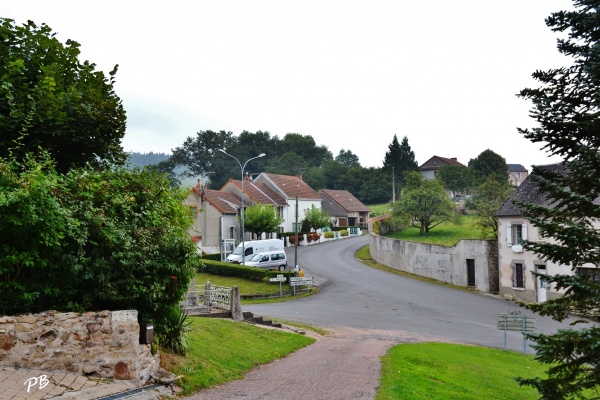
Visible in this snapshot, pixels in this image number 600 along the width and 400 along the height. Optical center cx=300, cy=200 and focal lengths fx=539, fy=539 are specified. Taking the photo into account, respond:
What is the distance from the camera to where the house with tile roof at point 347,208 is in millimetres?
85938

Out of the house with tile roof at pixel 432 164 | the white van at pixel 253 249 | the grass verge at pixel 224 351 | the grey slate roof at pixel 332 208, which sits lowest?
the grass verge at pixel 224 351

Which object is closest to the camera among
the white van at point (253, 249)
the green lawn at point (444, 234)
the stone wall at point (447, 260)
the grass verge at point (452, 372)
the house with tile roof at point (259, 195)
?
the grass verge at point (452, 372)

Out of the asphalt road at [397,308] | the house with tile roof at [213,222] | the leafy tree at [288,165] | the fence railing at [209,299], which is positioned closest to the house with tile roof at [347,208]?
the leafy tree at [288,165]

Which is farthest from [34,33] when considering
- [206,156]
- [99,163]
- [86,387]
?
[206,156]

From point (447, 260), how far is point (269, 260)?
14107 mm

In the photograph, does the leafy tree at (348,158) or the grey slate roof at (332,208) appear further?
the leafy tree at (348,158)

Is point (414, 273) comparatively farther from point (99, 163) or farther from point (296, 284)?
point (99, 163)

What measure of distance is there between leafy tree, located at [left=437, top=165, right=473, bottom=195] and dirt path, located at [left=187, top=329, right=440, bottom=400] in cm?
7314

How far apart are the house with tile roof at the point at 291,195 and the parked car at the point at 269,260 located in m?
25.4

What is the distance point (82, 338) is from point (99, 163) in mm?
6053

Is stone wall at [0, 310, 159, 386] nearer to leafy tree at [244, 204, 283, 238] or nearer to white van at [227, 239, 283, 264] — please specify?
white van at [227, 239, 283, 264]

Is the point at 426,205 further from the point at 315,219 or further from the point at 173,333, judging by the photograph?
the point at 173,333

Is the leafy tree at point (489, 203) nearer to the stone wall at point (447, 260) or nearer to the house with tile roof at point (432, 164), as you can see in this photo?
the stone wall at point (447, 260)

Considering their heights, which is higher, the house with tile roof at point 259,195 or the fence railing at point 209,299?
the house with tile roof at point 259,195
